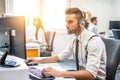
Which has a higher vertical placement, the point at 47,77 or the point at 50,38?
the point at 50,38

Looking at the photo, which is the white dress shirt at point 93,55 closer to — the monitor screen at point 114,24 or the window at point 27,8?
the window at point 27,8

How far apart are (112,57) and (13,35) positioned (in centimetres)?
88

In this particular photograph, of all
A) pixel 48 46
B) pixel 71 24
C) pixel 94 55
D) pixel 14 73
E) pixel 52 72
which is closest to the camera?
pixel 14 73

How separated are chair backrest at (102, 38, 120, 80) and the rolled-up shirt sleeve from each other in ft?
0.66

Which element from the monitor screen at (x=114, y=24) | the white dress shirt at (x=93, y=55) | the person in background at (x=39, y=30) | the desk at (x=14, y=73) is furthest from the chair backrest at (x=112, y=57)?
the monitor screen at (x=114, y=24)

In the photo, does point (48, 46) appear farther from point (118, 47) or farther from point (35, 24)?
point (118, 47)

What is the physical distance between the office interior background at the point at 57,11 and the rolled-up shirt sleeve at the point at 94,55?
182 inches

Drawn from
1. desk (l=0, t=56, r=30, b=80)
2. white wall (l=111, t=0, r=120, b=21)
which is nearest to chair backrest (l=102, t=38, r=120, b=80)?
desk (l=0, t=56, r=30, b=80)

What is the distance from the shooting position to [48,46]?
5.63m

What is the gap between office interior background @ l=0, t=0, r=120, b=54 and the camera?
649cm

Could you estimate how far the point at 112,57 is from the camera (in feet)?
6.93

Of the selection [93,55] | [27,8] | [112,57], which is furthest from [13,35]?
[27,8]

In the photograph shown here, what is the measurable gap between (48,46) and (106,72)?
11.7 feet

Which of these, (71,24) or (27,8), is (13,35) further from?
(27,8)
